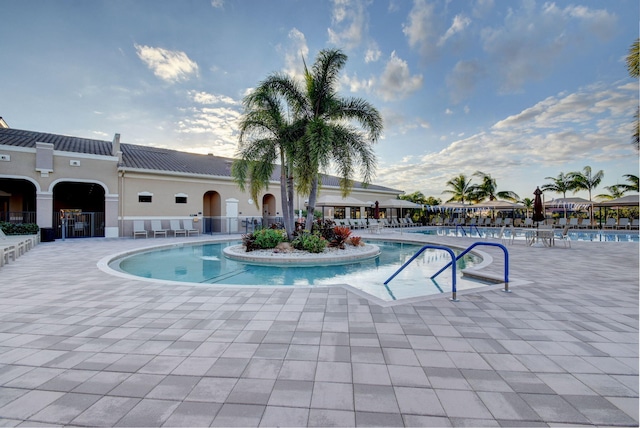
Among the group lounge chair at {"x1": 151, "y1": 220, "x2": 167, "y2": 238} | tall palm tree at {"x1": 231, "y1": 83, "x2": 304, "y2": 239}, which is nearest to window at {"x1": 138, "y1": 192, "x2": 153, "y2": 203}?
lounge chair at {"x1": 151, "y1": 220, "x2": 167, "y2": 238}

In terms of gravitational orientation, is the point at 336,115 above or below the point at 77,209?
above

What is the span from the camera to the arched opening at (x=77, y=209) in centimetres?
1706

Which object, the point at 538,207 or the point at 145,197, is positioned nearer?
the point at 538,207

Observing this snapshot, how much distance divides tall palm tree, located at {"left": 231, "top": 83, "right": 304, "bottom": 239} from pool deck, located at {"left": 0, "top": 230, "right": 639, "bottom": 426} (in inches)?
270

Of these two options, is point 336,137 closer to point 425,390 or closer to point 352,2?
point 352,2

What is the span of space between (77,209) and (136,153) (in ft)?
23.1

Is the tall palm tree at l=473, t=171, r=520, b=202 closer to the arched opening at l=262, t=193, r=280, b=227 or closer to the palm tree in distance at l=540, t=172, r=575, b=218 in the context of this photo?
the palm tree in distance at l=540, t=172, r=575, b=218

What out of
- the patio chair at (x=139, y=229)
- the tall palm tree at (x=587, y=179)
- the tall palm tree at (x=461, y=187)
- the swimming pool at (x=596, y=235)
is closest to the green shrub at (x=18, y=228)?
the patio chair at (x=139, y=229)

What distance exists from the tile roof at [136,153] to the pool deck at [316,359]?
10.8 metres

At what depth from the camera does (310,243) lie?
10266 mm

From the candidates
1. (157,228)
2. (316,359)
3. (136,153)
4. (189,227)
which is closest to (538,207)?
(316,359)

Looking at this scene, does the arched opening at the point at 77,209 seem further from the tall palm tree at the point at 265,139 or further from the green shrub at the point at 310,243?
the green shrub at the point at 310,243

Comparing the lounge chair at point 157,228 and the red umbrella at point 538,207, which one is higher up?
the red umbrella at point 538,207

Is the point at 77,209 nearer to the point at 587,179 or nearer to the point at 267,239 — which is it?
the point at 267,239
